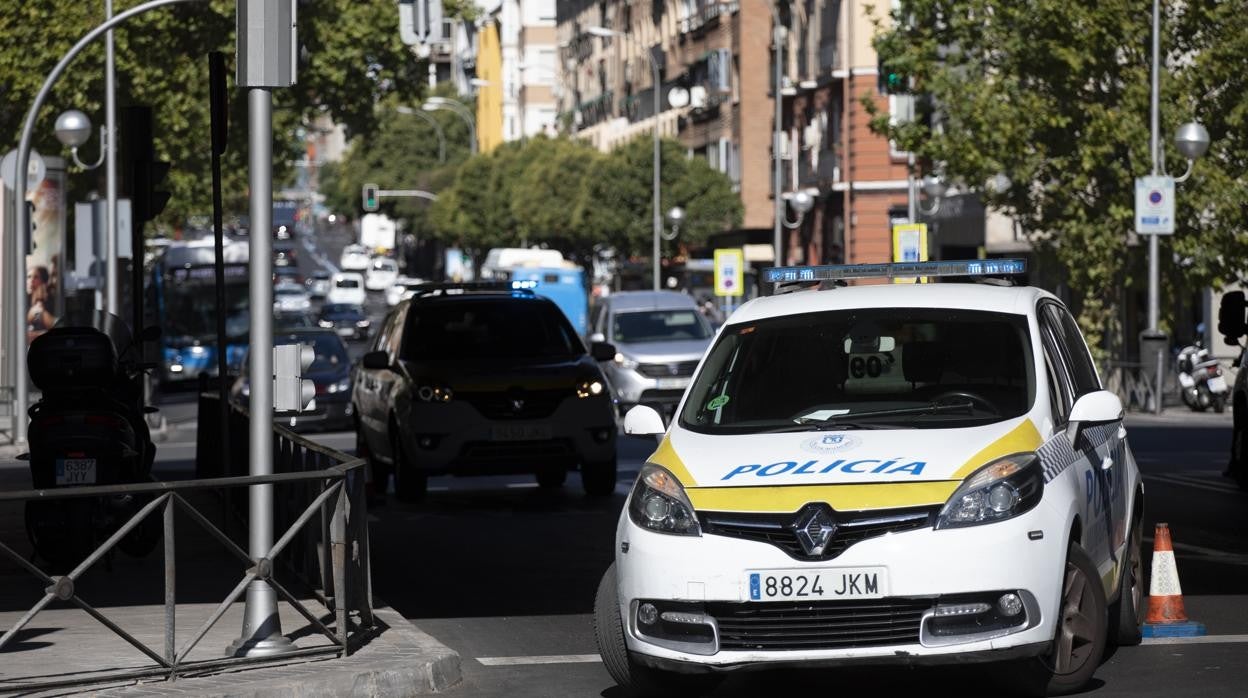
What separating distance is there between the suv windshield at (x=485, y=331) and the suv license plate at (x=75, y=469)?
7189mm

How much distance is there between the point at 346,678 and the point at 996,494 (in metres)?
2.55

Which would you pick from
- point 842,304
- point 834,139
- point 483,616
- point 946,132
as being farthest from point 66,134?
point 834,139

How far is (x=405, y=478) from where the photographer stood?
64.5 feet

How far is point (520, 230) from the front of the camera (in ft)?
301

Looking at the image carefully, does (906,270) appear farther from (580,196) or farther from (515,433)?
(580,196)

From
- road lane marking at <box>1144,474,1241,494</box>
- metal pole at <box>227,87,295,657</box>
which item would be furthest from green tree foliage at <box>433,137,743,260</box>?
metal pole at <box>227,87,295,657</box>

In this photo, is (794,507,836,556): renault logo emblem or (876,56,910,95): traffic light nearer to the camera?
(794,507,836,556): renault logo emblem

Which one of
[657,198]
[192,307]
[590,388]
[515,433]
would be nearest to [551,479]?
[590,388]

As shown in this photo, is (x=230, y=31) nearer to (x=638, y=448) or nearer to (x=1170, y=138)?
(x=1170, y=138)

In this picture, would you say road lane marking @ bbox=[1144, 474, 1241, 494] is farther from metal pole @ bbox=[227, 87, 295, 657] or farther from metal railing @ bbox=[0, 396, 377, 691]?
metal pole @ bbox=[227, 87, 295, 657]

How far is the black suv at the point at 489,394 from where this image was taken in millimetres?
19234

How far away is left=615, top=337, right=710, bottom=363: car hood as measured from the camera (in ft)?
117

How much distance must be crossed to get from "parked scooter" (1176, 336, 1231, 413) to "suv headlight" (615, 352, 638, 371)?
829cm

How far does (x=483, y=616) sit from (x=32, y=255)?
26912mm
